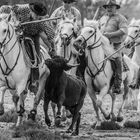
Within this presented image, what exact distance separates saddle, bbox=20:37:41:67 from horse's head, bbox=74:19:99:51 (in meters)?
1.33

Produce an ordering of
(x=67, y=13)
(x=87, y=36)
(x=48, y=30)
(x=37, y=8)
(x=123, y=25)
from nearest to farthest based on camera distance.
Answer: (x=37, y=8) → (x=48, y=30) → (x=87, y=36) → (x=123, y=25) → (x=67, y=13)

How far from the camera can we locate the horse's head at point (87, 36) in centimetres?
1820

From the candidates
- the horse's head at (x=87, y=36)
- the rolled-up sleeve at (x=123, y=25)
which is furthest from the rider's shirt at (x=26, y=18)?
the rolled-up sleeve at (x=123, y=25)

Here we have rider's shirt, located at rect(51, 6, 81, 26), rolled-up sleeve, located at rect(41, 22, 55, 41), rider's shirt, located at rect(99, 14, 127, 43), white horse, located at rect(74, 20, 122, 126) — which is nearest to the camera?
rolled-up sleeve, located at rect(41, 22, 55, 41)

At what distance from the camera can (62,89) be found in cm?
1598

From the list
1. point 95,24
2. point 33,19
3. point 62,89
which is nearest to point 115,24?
point 95,24

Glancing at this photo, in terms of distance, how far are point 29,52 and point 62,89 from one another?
1.76 metres

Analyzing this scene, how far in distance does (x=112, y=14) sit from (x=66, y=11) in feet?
4.44

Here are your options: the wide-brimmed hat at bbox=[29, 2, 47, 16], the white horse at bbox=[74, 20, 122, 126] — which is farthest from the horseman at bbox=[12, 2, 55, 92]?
the white horse at bbox=[74, 20, 122, 126]

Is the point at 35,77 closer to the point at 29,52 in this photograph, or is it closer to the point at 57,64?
the point at 29,52

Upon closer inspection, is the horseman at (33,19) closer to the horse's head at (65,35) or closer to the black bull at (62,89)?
the black bull at (62,89)

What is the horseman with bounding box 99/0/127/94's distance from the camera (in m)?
19.5

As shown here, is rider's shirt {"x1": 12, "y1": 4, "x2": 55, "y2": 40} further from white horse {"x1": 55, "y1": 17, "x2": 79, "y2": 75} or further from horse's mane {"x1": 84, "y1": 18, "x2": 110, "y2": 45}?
white horse {"x1": 55, "y1": 17, "x2": 79, "y2": 75}

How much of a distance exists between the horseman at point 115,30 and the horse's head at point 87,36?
3.42 feet
